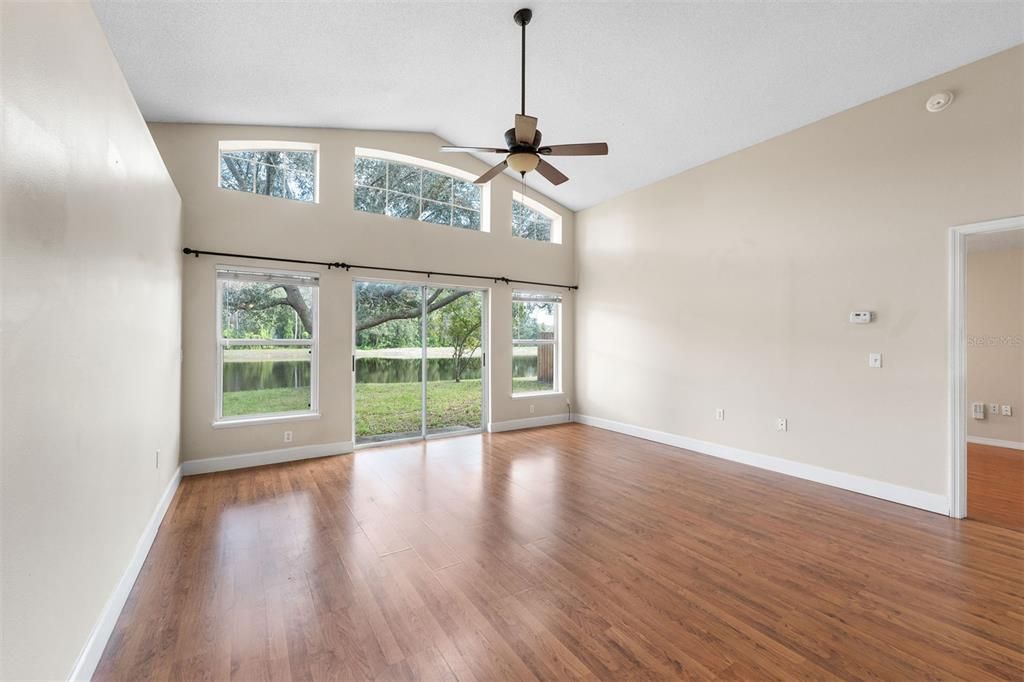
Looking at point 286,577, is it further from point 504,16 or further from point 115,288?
point 504,16

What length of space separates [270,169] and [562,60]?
10.9 feet

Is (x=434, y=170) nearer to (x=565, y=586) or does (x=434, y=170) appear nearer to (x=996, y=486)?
(x=565, y=586)

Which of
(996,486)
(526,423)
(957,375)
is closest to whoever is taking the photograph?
(957,375)

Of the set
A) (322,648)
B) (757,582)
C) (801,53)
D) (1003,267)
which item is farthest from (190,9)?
(1003,267)

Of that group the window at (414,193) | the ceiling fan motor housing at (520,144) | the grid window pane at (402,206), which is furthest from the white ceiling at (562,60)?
the ceiling fan motor housing at (520,144)

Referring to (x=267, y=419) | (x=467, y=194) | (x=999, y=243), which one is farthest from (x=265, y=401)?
(x=999, y=243)

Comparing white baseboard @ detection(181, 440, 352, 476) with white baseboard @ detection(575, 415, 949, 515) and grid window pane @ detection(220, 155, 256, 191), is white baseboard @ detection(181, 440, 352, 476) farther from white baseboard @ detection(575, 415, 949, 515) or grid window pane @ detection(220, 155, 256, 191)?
white baseboard @ detection(575, 415, 949, 515)

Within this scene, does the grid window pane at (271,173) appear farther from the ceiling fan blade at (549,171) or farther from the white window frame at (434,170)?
the ceiling fan blade at (549,171)

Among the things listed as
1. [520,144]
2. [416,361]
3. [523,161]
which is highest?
[520,144]

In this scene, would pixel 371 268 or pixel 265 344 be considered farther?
pixel 371 268

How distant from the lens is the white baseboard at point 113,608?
1616 mm

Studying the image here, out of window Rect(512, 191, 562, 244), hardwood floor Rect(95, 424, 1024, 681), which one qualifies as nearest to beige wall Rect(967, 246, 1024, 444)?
hardwood floor Rect(95, 424, 1024, 681)

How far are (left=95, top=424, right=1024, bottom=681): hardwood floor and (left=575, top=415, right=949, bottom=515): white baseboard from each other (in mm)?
132

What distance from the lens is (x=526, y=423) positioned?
6.31m
